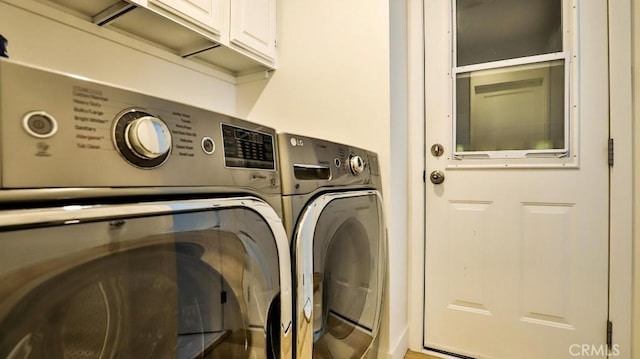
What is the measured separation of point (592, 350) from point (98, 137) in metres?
1.86

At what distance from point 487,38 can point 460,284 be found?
1.19m

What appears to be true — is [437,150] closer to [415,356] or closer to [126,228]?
[415,356]

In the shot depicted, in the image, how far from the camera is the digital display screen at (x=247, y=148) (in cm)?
60

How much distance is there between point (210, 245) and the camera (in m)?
0.55

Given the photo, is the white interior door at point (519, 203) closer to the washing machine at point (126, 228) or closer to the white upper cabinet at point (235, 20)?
the white upper cabinet at point (235, 20)

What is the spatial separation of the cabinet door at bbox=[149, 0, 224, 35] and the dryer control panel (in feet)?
2.45

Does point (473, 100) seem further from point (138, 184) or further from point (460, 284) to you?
point (138, 184)

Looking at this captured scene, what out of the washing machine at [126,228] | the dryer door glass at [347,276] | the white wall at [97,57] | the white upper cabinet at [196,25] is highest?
the white upper cabinet at [196,25]

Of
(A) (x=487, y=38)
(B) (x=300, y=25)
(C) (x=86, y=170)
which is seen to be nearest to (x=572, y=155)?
(A) (x=487, y=38)

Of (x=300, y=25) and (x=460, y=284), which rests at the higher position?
(x=300, y=25)

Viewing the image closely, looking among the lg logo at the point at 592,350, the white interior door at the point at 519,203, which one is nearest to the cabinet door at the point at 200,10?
the white interior door at the point at 519,203

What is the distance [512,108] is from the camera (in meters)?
1.42

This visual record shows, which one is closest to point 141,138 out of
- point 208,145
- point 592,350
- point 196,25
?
point 208,145

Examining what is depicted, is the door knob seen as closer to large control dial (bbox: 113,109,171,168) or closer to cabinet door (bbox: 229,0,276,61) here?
cabinet door (bbox: 229,0,276,61)
